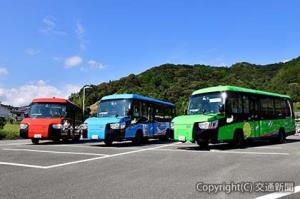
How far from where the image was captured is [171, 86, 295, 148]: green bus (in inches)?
683

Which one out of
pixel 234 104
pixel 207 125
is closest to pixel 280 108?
pixel 234 104

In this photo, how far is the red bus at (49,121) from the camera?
2173 centimetres

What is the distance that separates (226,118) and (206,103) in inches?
44.0


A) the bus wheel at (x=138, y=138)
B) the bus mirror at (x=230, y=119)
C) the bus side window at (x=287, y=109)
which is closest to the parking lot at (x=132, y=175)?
the bus mirror at (x=230, y=119)

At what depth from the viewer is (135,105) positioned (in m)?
21.3

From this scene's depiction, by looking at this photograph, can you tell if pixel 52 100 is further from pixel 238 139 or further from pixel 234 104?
pixel 238 139

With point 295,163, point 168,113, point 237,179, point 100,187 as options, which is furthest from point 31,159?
point 168,113

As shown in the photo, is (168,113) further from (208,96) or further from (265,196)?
(265,196)

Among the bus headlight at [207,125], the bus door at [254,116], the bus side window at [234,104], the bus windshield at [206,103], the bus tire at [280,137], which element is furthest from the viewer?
the bus tire at [280,137]

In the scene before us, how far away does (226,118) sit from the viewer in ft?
59.4

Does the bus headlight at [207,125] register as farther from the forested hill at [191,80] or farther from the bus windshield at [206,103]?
the forested hill at [191,80]

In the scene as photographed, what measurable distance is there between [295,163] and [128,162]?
500cm

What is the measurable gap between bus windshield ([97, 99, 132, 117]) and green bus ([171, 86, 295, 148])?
10.8 feet

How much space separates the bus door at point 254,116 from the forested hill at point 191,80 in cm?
4777
